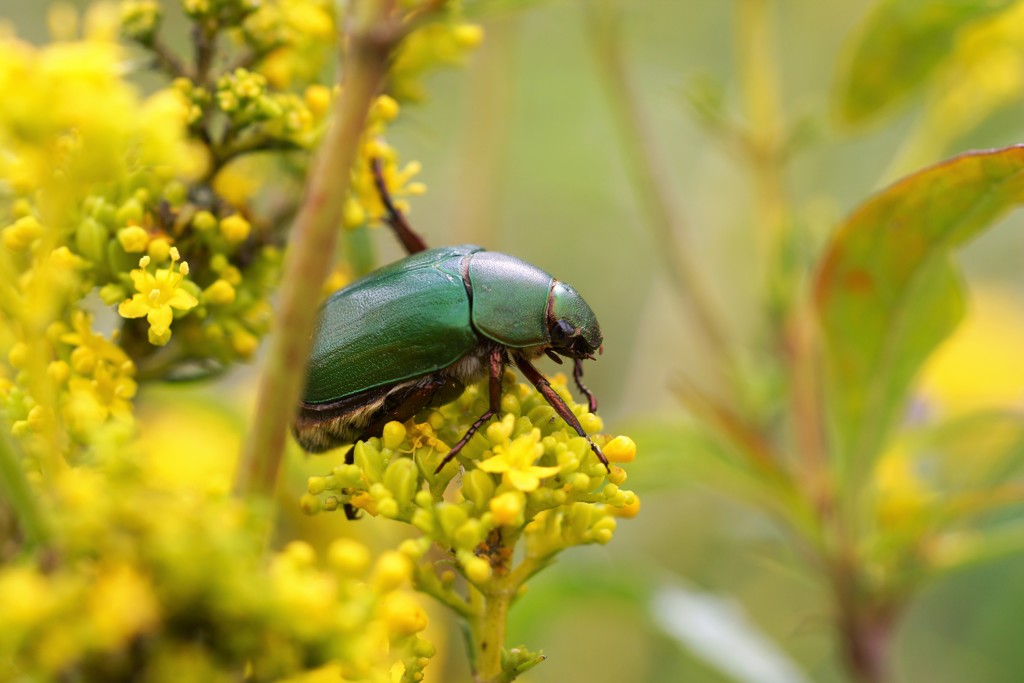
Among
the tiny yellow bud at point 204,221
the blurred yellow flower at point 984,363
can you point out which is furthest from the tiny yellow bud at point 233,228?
the blurred yellow flower at point 984,363

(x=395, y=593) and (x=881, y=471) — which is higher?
(x=395, y=593)

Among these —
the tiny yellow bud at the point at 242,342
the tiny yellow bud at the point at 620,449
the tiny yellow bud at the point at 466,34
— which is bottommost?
the tiny yellow bud at the point at 620,449

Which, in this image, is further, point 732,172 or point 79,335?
point 732,172

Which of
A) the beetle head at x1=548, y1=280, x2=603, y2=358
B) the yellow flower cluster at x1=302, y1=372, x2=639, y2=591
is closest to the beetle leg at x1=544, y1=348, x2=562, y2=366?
the beetle head at x1=548, y1=280, x2=603, y2=358

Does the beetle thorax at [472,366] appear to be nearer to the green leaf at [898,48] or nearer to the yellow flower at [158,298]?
the yellow flower at [158,298]

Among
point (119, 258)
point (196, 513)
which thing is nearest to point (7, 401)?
point (119, 258)

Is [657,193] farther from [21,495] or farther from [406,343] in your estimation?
[21,495]

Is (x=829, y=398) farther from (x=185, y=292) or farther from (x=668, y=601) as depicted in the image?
(x=185, y=292)
